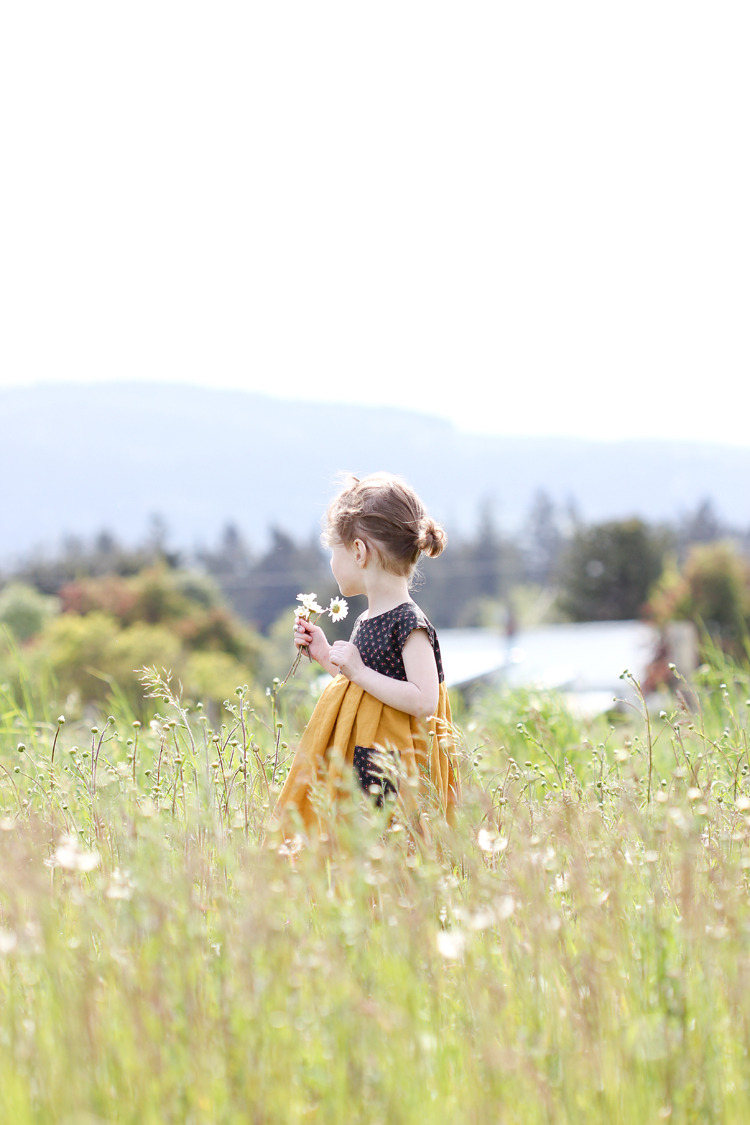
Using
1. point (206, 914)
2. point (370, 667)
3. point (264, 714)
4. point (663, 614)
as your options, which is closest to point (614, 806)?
point (370, 667)

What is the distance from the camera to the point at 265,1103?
4.10 feet

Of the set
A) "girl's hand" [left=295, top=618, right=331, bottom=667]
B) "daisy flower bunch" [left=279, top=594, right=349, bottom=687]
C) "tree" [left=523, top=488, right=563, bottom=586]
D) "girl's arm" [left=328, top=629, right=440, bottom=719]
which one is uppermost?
"daisy flower bunch" [left=279, top=594, right=349, bottom=687]

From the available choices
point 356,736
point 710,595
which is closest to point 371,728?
point 356,736

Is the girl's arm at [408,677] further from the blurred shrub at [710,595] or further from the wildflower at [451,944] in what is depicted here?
the blurred shrub at [710,595]

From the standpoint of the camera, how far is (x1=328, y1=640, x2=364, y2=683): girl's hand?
9.12ft

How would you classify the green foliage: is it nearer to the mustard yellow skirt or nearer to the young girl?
the young girl

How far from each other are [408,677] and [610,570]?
55822mm

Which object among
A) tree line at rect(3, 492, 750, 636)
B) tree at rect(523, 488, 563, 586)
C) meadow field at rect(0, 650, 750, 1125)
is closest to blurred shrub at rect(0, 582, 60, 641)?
tree line at rect(3, 492, 750, 636)

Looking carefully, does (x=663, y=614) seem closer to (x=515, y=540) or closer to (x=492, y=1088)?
(x=492, y=1088)

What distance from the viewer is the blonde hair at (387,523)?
2934 mm

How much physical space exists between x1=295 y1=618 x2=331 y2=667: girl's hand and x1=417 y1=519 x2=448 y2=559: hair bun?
430 mm

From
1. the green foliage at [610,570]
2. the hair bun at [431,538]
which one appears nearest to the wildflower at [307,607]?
the hair bun at [431,538]

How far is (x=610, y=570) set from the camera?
5675 cm

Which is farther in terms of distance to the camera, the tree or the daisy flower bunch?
the tree
